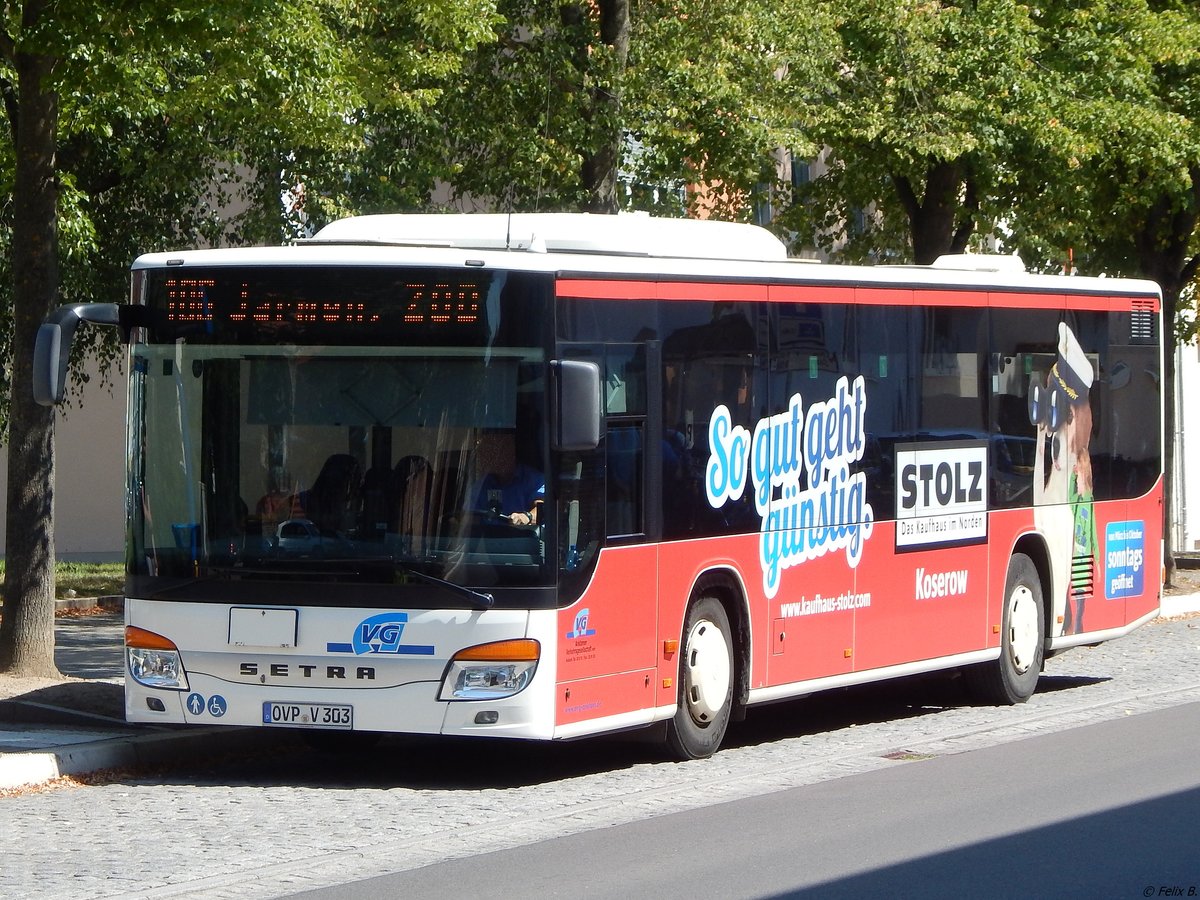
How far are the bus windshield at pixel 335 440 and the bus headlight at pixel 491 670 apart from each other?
32 cm

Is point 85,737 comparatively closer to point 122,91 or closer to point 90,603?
point 122,91

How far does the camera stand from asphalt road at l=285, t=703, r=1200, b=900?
24.7ft

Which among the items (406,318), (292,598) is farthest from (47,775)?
(406,318)

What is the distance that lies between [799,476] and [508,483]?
9.27 feet

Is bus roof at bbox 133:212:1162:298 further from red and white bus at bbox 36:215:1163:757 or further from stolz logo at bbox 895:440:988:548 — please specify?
stolz logo at bbox 895:440:988:548

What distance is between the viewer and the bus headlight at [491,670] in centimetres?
999

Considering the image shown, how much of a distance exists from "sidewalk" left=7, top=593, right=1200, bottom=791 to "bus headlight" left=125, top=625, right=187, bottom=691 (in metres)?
0.64

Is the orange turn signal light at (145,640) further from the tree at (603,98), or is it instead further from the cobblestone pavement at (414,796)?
the tree at (603,98)

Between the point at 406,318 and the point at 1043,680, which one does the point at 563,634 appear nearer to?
the point at 406,318

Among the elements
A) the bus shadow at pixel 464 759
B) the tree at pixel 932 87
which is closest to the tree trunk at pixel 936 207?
the tree at pixel 932 87

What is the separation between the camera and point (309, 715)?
1020 centimetres

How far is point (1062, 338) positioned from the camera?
A: 15.2 meters

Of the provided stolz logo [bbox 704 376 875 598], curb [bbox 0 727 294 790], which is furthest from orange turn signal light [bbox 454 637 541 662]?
curb [bbox 0 727 294 790]

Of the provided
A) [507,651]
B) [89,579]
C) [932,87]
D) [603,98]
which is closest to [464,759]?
[507,651]
